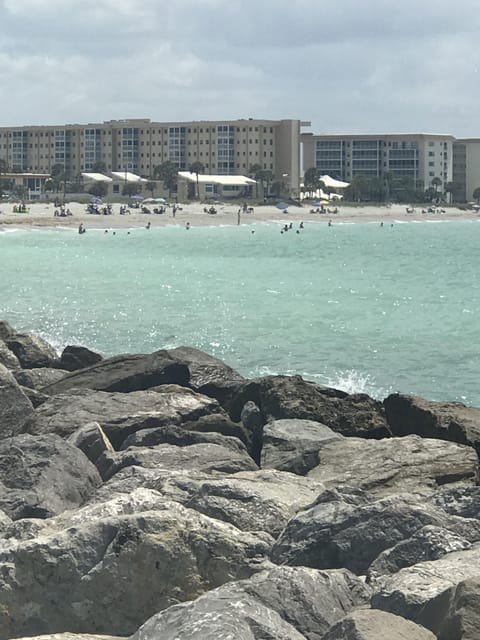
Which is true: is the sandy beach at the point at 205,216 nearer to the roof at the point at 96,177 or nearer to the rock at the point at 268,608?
the roof at the point at 96,177

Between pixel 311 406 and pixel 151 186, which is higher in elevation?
pixel 151 186

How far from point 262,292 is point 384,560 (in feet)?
→ 140

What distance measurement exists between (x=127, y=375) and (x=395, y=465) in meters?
6.29

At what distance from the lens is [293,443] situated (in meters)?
12.8

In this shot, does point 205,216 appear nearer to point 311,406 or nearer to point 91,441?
point 311,406

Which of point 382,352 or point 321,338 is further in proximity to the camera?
point 321,338

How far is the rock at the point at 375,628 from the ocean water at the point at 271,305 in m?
15.7

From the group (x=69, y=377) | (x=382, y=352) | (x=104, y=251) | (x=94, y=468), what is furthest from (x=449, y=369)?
(x=104, y=251)

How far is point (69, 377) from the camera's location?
56.3 feet

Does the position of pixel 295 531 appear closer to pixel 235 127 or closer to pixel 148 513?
pixel 148 513

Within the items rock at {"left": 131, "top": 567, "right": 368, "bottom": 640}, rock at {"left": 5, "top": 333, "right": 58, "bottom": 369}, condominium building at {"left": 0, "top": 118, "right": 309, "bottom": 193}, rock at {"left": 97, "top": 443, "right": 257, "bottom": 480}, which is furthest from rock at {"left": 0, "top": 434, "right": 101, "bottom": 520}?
condominium building at {"left": 0, "top": 118, "right": 309, "bottom": 193}

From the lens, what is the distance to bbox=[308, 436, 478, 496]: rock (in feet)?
35.6

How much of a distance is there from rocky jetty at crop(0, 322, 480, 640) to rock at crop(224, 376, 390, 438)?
1.68 m

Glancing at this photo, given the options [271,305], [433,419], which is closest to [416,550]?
[433,419]
